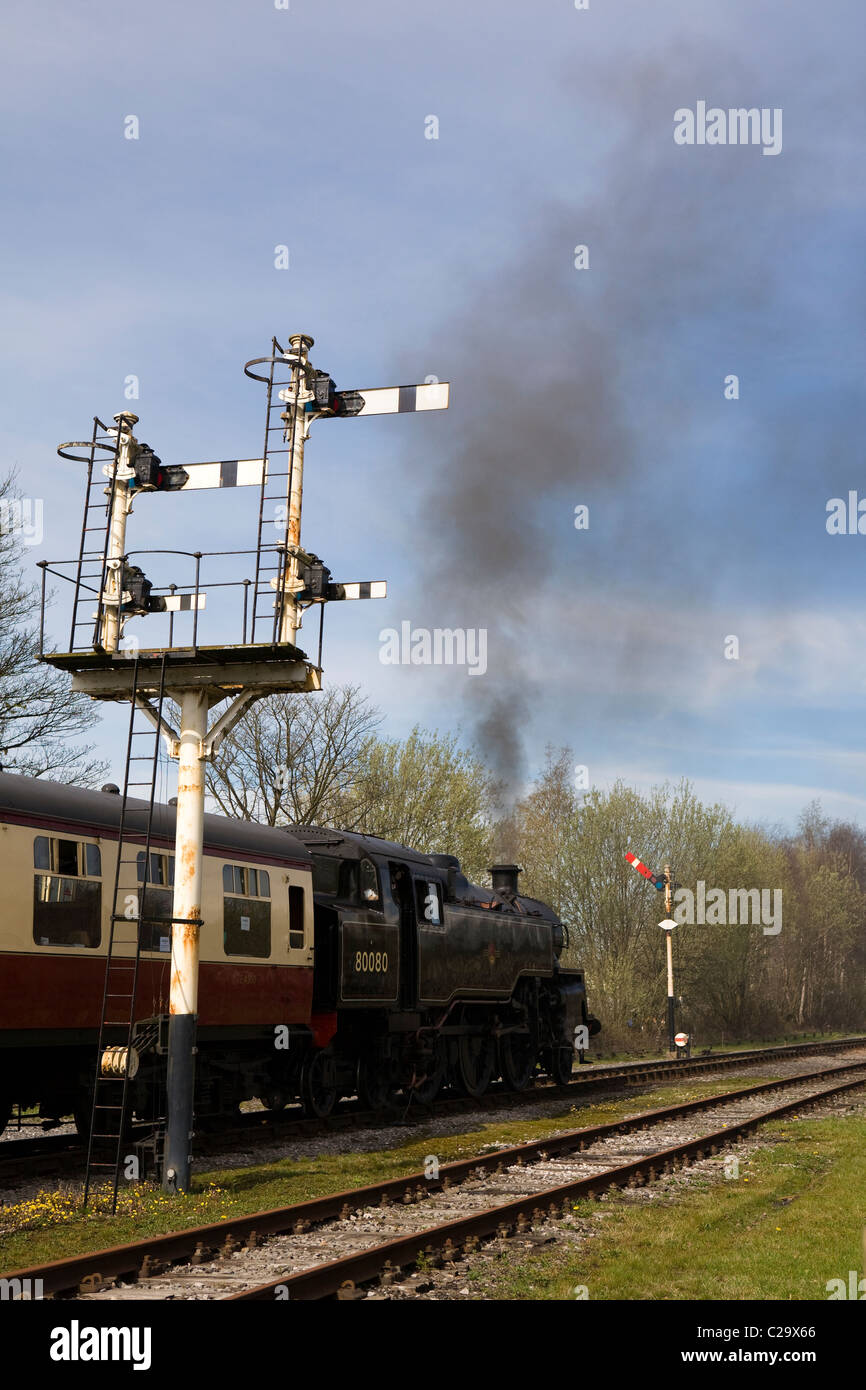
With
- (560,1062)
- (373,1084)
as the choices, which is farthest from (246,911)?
(560,1062)

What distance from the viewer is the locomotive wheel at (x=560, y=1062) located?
22.1 meters

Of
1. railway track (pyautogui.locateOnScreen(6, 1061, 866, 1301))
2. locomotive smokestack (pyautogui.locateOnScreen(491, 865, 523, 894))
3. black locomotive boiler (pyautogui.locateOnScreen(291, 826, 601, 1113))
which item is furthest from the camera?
locomotive smokestack (pyautogui.locateOnScreen(491, 865, 523, 894))

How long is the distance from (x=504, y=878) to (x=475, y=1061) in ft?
12.7

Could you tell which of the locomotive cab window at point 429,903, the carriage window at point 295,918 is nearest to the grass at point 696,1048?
the locomotive cab window at point 429,903

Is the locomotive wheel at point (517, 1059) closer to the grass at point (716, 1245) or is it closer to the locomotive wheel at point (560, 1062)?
the locomotive wheel at point (560, 1062)

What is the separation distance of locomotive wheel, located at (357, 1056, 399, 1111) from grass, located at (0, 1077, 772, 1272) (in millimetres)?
1820

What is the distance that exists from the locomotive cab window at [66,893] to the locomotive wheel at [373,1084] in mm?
6191

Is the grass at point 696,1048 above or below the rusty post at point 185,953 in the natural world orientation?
below

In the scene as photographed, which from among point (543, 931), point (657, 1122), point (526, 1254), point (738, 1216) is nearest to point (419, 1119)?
point (657, 1122)

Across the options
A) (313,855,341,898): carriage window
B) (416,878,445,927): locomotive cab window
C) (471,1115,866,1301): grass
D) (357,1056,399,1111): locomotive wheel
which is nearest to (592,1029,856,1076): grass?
(357,1056,399,1111): locomotive wheel

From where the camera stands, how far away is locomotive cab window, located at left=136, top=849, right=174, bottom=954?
43.2ft

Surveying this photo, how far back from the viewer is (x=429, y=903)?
59.0 feet

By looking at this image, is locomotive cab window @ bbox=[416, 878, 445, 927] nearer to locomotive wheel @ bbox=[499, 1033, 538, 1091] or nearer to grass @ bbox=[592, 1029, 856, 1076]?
locomotive wheel @ bbox=[499, 1033, 538, 1091]
